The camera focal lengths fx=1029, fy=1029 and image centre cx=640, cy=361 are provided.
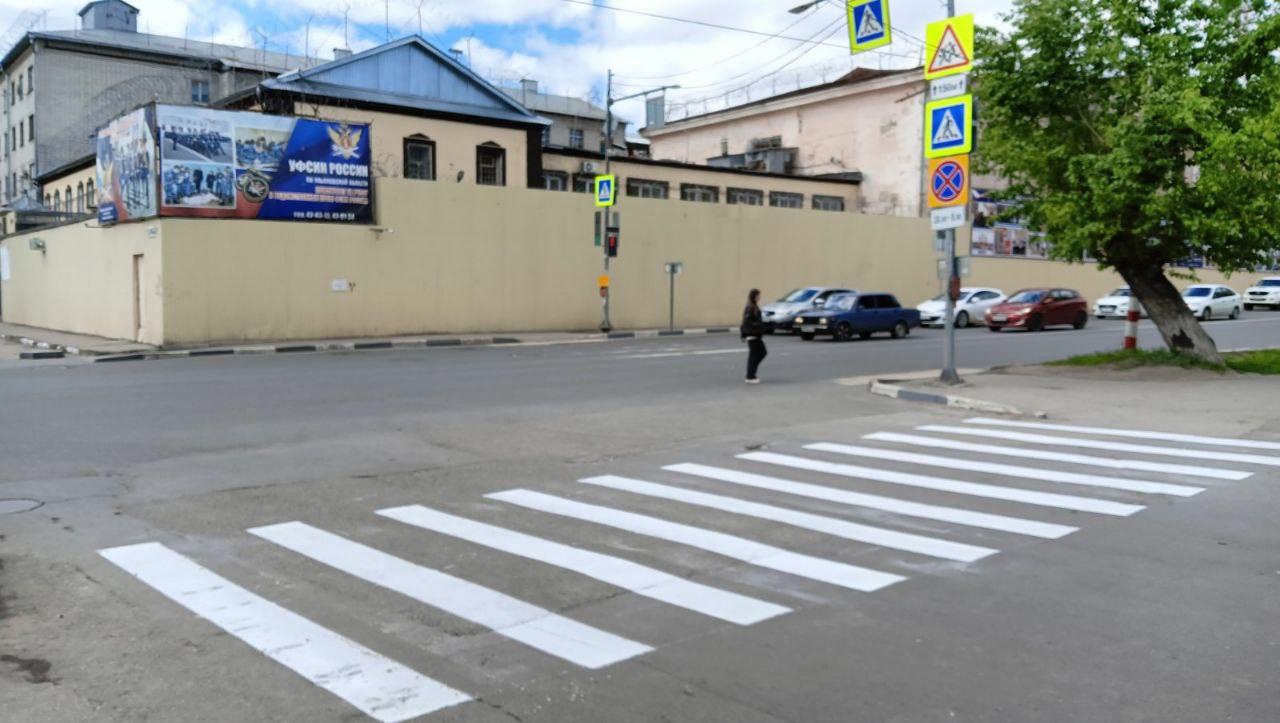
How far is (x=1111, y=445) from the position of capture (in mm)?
11617

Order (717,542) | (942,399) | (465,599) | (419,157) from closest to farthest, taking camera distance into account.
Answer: (465,599), (717,542), (942,399), (419,157)

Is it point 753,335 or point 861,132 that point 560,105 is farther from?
point 753,335

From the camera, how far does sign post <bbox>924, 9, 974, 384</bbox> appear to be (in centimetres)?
1659

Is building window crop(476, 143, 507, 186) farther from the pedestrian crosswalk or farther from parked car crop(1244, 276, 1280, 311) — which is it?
parked car crop(1244, 276, 1280, 311)

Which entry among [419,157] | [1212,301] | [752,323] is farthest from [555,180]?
[1212,301]

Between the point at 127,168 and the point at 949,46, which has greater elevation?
the point at 949,46

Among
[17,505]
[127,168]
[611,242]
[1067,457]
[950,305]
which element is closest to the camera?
[17,505]

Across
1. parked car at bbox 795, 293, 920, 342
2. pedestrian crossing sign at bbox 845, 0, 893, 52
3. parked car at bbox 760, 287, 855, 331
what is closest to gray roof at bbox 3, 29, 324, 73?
parked car at bbox 760, 287, 855, 331

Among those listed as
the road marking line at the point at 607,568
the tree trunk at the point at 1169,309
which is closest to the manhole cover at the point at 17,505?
the road marking line at the point at 607,568

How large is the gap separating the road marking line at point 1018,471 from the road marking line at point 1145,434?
309cm

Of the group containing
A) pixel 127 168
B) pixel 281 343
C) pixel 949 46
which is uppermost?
pixel 949 46

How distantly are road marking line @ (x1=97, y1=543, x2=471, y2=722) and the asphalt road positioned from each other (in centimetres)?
2

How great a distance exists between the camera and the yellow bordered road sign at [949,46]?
1642 cm

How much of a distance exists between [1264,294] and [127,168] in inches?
2058
